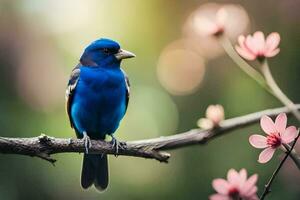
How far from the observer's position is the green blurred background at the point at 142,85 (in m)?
3.90

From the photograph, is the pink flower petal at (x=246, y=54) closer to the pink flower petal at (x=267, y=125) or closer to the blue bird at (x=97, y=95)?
the pink flower petal at (x=267, y=125)

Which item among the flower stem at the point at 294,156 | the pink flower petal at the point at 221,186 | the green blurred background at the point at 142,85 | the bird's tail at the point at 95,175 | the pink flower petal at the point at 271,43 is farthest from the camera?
the green blurred background at the point at 142,85

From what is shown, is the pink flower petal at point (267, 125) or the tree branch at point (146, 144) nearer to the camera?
the pink flower petal at point (267, 125)

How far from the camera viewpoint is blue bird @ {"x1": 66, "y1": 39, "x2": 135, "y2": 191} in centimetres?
325

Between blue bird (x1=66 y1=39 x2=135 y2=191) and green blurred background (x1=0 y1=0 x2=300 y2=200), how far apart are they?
662 mm

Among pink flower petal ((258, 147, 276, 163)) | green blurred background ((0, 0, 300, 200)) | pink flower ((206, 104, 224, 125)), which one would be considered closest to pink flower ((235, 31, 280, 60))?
pink flower petal ((258, 147, 276, 163))

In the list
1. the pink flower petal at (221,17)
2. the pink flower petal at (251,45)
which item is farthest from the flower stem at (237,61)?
the pink flower petal at (251,45)

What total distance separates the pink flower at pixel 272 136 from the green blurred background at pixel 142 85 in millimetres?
2257

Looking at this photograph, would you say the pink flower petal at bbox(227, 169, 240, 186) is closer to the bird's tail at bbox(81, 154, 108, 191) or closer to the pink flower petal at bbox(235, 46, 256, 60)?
the pink flower petal at bbox(235, 46, 256, 60)

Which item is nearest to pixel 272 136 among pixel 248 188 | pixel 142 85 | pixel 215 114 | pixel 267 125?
pixel 267 125

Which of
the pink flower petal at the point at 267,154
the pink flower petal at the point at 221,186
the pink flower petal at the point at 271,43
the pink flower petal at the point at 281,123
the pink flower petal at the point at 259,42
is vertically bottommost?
the pink flower petal at the point at 221,186

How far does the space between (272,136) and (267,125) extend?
0.03 meters

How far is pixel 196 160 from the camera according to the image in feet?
13.5

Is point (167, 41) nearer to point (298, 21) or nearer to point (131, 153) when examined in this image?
point (298, 21)
